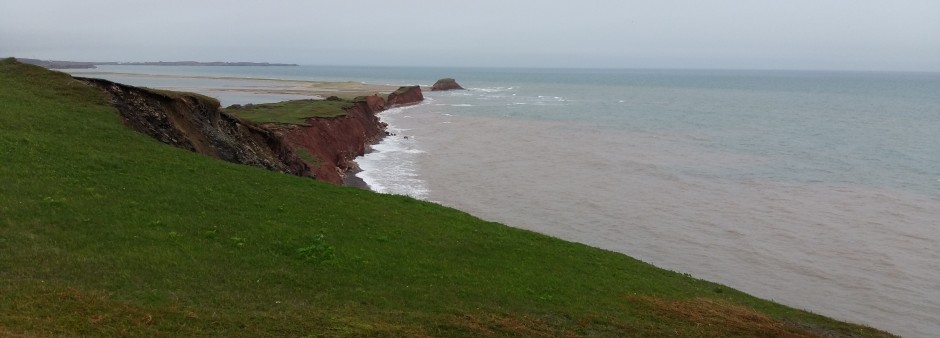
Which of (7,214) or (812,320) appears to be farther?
(812,320)

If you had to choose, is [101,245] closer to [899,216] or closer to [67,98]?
[67,98]

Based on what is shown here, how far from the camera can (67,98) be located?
2492cm

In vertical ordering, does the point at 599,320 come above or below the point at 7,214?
below

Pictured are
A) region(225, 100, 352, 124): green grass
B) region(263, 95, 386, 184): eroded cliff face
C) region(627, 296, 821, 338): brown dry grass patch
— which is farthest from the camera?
region(225, 100, 352, 124): green grass

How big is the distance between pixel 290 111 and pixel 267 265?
132ft

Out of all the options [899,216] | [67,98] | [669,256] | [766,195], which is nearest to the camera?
[67,98]

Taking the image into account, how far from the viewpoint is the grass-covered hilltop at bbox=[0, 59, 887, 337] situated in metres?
11.7

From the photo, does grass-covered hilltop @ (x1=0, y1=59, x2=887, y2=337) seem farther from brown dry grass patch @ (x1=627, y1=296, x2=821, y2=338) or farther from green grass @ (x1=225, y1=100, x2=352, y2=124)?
green grass @ (x1=225, y1=100, x2=352, y2=124)

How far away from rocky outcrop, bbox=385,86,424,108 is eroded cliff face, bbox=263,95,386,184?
5014 centimetres

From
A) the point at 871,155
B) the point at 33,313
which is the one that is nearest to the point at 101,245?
the point at 33,313

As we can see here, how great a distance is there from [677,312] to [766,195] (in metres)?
26.0

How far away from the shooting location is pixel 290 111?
5303cm

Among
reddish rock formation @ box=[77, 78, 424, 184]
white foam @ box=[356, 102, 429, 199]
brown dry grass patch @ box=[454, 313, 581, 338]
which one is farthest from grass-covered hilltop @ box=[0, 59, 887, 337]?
white foam @ box=[356, 102, 429, 199]

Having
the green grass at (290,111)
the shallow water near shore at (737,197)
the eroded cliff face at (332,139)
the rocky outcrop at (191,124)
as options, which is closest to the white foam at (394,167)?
the shallow water near shore at (737,197)
